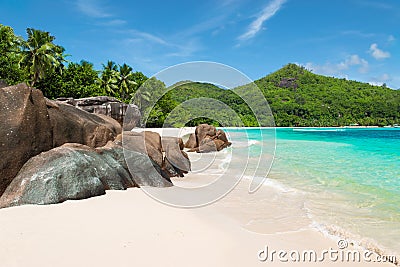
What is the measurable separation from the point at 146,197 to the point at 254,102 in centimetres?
401

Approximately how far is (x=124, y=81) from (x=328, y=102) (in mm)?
76140

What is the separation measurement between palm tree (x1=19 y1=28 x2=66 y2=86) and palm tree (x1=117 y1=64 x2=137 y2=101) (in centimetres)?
1454

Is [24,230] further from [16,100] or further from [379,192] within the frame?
[379,192]

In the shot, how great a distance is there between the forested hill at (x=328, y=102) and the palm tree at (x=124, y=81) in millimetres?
55027

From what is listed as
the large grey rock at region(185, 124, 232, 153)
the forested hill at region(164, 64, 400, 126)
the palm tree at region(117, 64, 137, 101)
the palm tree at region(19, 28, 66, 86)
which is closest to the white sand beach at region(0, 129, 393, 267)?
the large grey rock at region(185, 124, 232, 153)

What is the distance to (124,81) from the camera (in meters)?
44.7

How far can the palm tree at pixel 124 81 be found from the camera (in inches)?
1758

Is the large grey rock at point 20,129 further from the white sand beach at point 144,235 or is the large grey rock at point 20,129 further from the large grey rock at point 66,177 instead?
the white sand beach at point 144,235

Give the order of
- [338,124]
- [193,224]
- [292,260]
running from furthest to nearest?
[338,124] → [193,224] → [292,260]

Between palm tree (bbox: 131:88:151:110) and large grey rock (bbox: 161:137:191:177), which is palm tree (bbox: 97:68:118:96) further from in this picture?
large grey rock (bbox: 161:137:191:177)

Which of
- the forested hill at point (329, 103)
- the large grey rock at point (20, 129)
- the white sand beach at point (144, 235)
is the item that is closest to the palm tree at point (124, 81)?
the large grey rock at point (20, 129)

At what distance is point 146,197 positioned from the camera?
5402mm

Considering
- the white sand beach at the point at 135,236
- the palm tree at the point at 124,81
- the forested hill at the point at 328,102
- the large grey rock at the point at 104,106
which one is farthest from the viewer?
the forested hill at the point at 328,102

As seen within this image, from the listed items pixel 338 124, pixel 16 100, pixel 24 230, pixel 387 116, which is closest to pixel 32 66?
pixel 16 100
